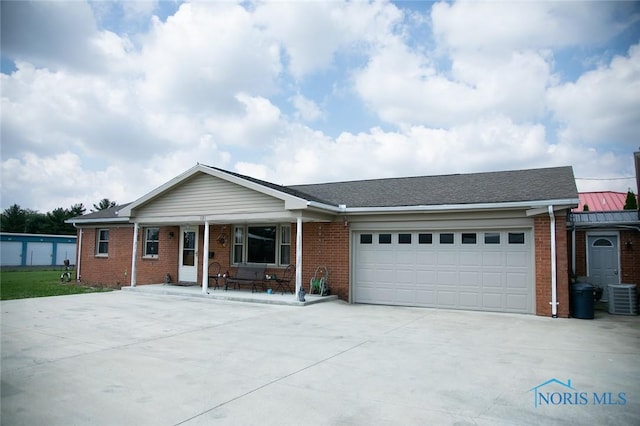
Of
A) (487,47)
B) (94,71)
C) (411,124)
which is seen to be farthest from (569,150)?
(94,71)

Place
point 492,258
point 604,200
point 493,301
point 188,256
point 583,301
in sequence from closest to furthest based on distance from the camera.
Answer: point 583,301
point 493,301
point 492,258
point 188,256
point 604,200

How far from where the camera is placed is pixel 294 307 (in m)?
11.1

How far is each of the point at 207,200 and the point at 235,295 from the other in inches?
125

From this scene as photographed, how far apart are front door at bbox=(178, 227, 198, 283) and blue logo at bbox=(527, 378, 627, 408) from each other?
42.9 feet

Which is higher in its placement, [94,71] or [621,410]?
[94,71]

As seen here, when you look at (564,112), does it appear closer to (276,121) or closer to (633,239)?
(633,239)

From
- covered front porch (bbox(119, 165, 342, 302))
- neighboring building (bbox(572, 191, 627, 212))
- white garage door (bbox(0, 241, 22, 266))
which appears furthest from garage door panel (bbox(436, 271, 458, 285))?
white garage door (bbox(0, 241, 22, 266))

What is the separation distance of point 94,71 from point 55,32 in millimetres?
4060

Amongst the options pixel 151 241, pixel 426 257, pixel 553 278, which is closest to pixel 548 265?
pixel 553 278

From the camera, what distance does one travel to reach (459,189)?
12.8m

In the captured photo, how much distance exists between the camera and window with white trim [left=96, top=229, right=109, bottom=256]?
18.5 meters

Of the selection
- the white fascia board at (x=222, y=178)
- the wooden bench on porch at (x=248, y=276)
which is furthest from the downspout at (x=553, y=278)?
the wooden bench on porch at (x=248, y=276)

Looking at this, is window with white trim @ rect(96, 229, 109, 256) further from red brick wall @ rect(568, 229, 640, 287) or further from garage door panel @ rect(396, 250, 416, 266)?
red brick wall @ rect(568, 229, 640, 287)

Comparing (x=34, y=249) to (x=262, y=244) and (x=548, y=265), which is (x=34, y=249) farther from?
(x=548, y=265)
